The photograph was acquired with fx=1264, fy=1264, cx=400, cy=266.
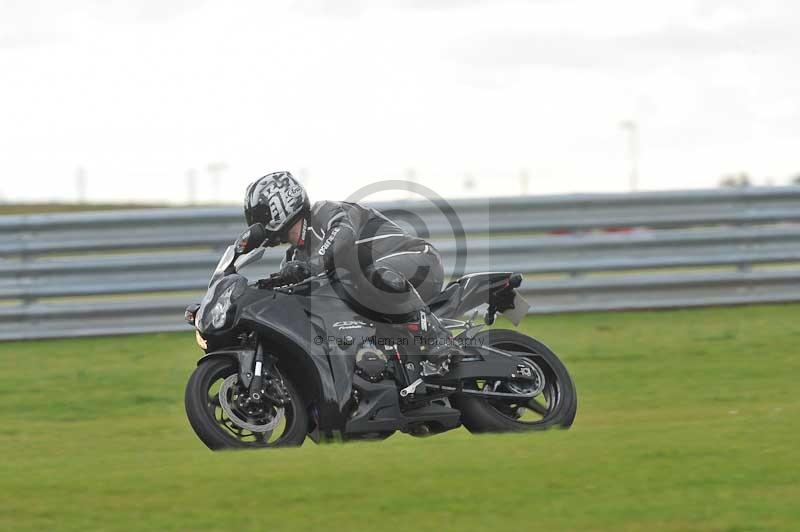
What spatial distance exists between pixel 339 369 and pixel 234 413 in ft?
2.02

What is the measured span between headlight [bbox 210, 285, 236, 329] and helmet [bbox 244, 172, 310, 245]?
46cm

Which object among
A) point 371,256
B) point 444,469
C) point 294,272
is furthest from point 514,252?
point 444,469

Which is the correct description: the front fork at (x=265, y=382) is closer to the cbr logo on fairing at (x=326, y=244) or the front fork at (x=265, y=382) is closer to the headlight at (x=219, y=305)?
the headlight at (x=219, y=305)

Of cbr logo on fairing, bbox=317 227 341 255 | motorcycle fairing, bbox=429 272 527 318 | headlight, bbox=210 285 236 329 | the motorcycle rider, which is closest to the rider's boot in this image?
the motorcycle rider

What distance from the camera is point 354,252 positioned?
6824mm

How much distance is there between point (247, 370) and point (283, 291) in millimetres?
562

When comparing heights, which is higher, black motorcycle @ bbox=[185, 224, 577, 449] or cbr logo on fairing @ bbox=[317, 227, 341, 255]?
cbr logo on fairing @ bbox=[317, 227, 341, 255]

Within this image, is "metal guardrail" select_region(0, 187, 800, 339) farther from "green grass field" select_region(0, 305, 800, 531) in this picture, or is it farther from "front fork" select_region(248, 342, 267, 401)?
"front fork" select_region(248, 342, 267, 401)

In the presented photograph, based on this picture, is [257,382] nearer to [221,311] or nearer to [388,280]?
[221,311]

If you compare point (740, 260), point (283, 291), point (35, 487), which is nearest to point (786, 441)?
point (283, 291)

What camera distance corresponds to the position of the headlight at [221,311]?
6.42 meters

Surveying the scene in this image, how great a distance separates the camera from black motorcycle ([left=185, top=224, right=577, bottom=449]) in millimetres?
6402

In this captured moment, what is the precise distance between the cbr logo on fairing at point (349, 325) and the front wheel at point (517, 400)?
0.72 metres

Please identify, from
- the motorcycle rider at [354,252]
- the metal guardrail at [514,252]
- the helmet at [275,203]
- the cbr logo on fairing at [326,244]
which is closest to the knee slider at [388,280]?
the motorcycle rider at [354,252]
